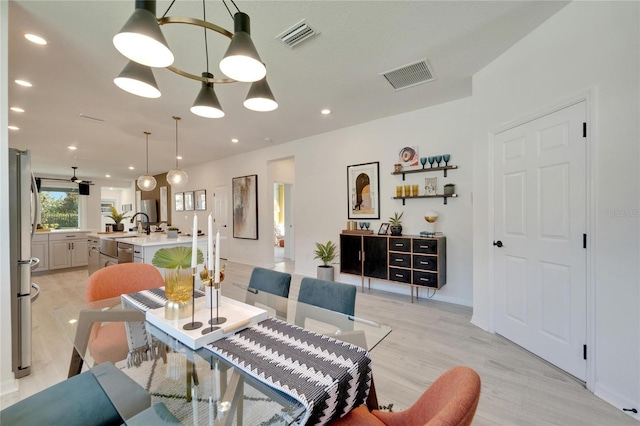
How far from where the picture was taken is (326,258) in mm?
4699

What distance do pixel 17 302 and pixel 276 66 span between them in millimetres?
3020

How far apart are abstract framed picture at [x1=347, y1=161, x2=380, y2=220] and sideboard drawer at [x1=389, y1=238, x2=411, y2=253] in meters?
0.65

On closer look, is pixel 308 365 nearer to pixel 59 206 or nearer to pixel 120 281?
pixel 120 281

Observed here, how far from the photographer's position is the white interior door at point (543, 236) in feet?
6.81

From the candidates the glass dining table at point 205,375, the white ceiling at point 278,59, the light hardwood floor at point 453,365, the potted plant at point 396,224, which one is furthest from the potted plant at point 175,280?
the potted plant at point 396,224

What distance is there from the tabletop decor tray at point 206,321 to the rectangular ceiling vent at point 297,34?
217cm

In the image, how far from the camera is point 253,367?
0.98 meters

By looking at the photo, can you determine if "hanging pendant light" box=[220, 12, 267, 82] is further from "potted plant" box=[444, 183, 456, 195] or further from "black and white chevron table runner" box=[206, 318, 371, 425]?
"potted plant" box=[444, 183, 456, 195]

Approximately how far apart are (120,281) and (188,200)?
700cm

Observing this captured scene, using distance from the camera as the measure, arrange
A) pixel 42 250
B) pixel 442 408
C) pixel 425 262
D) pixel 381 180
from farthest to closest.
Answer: pixel 42 250, pixel 381 180, pixel 425 262, pixel 442 408

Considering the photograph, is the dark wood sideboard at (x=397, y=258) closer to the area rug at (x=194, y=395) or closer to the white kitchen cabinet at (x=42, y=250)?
the area rug at (x=194, y=395)

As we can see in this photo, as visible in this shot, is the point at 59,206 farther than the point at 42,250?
Yes

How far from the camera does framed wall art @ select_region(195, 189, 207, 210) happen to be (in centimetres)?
788

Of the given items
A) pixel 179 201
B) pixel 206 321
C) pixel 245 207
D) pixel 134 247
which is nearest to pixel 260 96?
pixel 206 321
